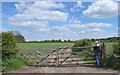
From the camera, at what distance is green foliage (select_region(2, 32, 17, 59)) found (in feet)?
54.0

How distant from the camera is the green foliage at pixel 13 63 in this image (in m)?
14.8

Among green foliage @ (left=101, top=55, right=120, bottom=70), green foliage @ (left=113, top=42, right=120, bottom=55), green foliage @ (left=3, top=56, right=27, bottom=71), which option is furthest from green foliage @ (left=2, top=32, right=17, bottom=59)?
green foliage @ (left=113, top=42, right=120, bottom=55)

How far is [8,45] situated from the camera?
55.1 ft

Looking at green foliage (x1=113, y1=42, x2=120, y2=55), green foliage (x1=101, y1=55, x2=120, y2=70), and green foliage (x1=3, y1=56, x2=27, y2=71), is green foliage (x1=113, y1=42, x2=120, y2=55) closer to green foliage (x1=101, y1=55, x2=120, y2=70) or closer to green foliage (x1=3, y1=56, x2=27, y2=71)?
green foliage (x1=101, y1=55, x2=120, y2=70)

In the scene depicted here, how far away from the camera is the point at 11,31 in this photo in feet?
57.1

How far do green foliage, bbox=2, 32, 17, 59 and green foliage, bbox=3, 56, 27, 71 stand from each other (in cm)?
48

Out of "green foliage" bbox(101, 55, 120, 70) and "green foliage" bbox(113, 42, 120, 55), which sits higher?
"green foliage" bbox(113, 42, 120, 55)

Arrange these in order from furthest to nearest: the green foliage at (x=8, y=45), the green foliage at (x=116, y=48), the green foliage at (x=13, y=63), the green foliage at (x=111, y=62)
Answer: the green foliage at (x=8, y=45) → the green foliage at (x=116, y=48) → the green foliage at (x=111, y=62) → the green foliage at (x=13, y=63)

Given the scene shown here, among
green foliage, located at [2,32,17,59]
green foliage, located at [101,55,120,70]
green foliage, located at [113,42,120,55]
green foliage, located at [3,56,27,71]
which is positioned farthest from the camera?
green foliage, located at [2,32,17,59]

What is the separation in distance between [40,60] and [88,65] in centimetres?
295

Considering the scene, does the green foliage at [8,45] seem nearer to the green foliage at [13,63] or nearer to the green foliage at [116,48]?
the green foliage at [13,63]

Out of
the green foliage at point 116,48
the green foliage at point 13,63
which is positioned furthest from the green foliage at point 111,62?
the green foliage at point 13,63

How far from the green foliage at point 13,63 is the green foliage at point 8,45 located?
19.0 inches

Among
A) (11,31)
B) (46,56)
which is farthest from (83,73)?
(11,31)
